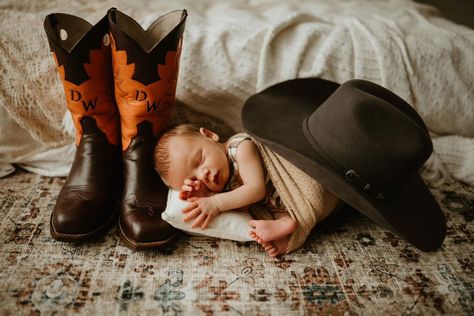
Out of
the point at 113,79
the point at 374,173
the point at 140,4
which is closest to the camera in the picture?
the point at 374,173

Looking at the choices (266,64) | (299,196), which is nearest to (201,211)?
(299,196)

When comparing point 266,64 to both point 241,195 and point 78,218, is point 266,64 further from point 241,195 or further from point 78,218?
point 78,218

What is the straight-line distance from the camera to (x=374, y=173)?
0.92 meters

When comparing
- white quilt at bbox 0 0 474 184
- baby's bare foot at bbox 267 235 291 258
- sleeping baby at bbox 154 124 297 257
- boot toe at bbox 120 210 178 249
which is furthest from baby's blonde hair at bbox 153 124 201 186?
baby's bare foot at bbox 267 235 291 258

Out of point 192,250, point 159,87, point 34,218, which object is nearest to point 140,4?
point 159,87

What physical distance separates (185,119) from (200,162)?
1.12 feet

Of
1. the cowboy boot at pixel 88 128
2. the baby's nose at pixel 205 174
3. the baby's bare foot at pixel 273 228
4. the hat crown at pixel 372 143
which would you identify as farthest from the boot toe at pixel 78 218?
the hat crown at pixel 372 143

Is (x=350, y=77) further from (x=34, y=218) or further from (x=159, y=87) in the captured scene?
(x=34, y=218)

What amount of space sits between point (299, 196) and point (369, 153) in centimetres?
23

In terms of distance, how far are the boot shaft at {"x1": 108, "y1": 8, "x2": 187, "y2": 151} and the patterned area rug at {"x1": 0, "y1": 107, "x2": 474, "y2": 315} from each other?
1.09 ft

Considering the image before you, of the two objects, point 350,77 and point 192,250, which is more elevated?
point 350,77

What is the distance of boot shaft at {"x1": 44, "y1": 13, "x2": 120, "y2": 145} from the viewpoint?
1027 millimetres

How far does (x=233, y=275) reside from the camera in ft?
3.18

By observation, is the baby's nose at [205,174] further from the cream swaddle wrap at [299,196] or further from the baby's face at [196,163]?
the cream swaddle wrap at [299,196]
